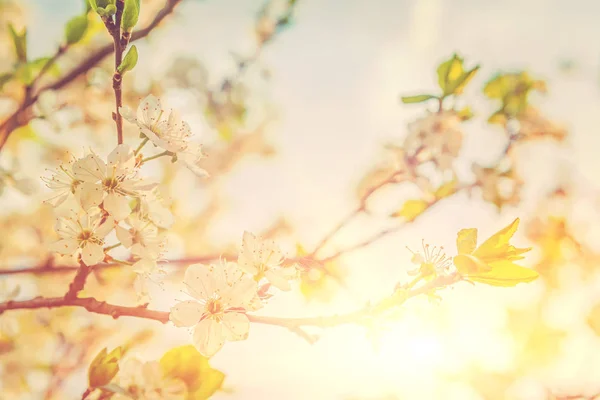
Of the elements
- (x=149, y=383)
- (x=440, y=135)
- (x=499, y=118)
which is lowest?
(x=149, y=383)

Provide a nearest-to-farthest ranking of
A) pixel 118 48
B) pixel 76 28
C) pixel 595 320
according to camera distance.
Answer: pixel 118 48
pixel 76 28
pixel 595 320

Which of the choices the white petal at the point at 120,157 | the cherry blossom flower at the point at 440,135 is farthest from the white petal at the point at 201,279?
the cherry blossom flower at the point at 440,135

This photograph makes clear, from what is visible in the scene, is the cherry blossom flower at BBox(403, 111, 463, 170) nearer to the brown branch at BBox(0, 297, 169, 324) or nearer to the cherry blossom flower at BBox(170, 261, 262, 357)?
the cherry blossom flower at BBox(170, 261, 262, 357)

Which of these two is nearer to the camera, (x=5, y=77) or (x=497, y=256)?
(x=497, y=256)


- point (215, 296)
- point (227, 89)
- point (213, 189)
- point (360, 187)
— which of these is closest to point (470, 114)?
point (360, 187)

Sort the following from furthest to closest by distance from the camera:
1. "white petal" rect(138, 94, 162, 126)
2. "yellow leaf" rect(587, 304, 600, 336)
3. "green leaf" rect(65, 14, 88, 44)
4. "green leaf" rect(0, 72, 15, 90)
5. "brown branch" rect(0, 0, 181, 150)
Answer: "yellow leaf" rect(587, 304, 600, 336) < "green leaf" rect(0, 72, 15, 90) < "green leaf" rect(65, 14, 88, 44) < "brown branch" rect(0, 0, 181, 150) < "white petal" rect(138, 94, 162, 126)

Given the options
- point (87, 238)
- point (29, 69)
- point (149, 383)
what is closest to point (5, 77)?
point (29, 69)

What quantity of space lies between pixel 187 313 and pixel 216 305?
0.05 m

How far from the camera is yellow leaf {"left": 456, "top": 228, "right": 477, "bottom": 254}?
67 cm

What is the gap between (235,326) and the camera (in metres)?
0.77

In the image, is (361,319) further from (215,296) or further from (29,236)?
(29,236)

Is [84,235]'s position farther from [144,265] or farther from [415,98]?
[415,98]

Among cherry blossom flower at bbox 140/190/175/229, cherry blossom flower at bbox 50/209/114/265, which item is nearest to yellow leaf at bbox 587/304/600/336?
cherry blossom flower at bbox 140/190/175/229

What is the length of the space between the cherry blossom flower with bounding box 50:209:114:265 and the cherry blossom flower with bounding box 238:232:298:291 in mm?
230
